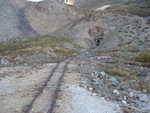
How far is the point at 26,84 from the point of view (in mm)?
15805

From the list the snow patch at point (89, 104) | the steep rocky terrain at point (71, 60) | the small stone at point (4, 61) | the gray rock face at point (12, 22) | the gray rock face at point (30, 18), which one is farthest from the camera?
the gray rock face at point (30, 18)

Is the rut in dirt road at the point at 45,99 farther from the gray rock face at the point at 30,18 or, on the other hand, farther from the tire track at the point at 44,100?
the gray rock face at the point at 30,18

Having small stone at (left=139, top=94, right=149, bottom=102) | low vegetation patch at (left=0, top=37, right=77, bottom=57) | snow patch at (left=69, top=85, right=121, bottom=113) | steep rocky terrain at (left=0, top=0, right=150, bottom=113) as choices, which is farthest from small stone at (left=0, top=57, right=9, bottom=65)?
small stone at (left=139, top=94, right=149, bottom=102)

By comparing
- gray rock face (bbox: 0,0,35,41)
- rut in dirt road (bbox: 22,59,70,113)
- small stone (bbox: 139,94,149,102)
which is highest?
gray rock face (bbox: 0,0,35,41)

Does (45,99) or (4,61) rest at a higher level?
(45,99)

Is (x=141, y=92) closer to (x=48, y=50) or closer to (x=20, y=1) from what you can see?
(x=48, y=50)

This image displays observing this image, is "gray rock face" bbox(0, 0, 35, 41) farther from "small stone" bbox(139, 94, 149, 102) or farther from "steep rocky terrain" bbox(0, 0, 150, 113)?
"small stone" bbox(139, 94, 149, 102)

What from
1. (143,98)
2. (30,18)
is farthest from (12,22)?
(143,98)

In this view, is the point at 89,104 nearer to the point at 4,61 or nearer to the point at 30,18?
the point at 4,61

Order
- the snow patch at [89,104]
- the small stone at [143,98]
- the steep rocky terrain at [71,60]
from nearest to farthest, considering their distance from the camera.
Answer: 1. the snow patch at [89,104]
2. the steep rocky terrain at [71,60]
3. the small stone at [143,98]

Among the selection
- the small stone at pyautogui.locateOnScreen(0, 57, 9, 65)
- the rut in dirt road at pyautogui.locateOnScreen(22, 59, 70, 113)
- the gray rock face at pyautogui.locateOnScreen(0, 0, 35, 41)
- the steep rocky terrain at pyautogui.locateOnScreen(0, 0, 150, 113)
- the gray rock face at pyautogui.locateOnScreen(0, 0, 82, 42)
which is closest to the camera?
the rut in dirt road at pyautogui.locateOnScreen(22, 59, 70, 113)

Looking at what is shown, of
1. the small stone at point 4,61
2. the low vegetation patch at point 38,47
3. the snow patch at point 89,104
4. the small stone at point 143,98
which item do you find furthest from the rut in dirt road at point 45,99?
the low vegetation patch at point 38,47

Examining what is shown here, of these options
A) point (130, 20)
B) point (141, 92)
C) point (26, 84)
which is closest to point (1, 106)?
point (26, 84)

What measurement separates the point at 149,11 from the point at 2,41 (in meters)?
50.8
